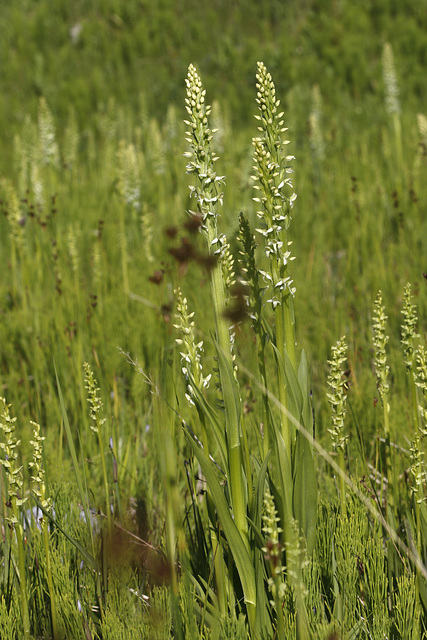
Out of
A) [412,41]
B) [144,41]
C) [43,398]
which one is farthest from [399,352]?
[144,41]

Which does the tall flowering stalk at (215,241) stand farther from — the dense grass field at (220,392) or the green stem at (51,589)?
the green stem at (51,589)

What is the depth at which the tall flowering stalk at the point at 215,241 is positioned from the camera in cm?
106

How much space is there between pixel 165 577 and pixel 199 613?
0.12 m

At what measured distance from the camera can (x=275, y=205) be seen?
3.64 ft

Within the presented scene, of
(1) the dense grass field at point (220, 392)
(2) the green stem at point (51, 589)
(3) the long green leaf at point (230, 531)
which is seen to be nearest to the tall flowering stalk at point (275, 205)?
(1) the dense grass field at point (220, 392)

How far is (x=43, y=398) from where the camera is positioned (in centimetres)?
265

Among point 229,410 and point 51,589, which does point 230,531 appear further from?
point 51,589

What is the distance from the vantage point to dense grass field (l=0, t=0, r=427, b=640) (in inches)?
43.1

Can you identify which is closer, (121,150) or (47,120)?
(121,150)

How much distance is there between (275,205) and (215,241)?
0.14 metres

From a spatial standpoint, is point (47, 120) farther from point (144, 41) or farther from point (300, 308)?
point (144, 41)

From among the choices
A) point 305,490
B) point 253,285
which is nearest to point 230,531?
point 305,490

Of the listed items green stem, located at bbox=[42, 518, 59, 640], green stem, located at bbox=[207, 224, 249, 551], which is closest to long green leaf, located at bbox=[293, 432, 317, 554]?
green stem, located at bbox=[207, 224, 249, 551]

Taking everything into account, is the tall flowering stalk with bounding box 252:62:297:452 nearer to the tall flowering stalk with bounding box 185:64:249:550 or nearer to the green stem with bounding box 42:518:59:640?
the tall flowering stalk with bounding box 185:64:249:550
